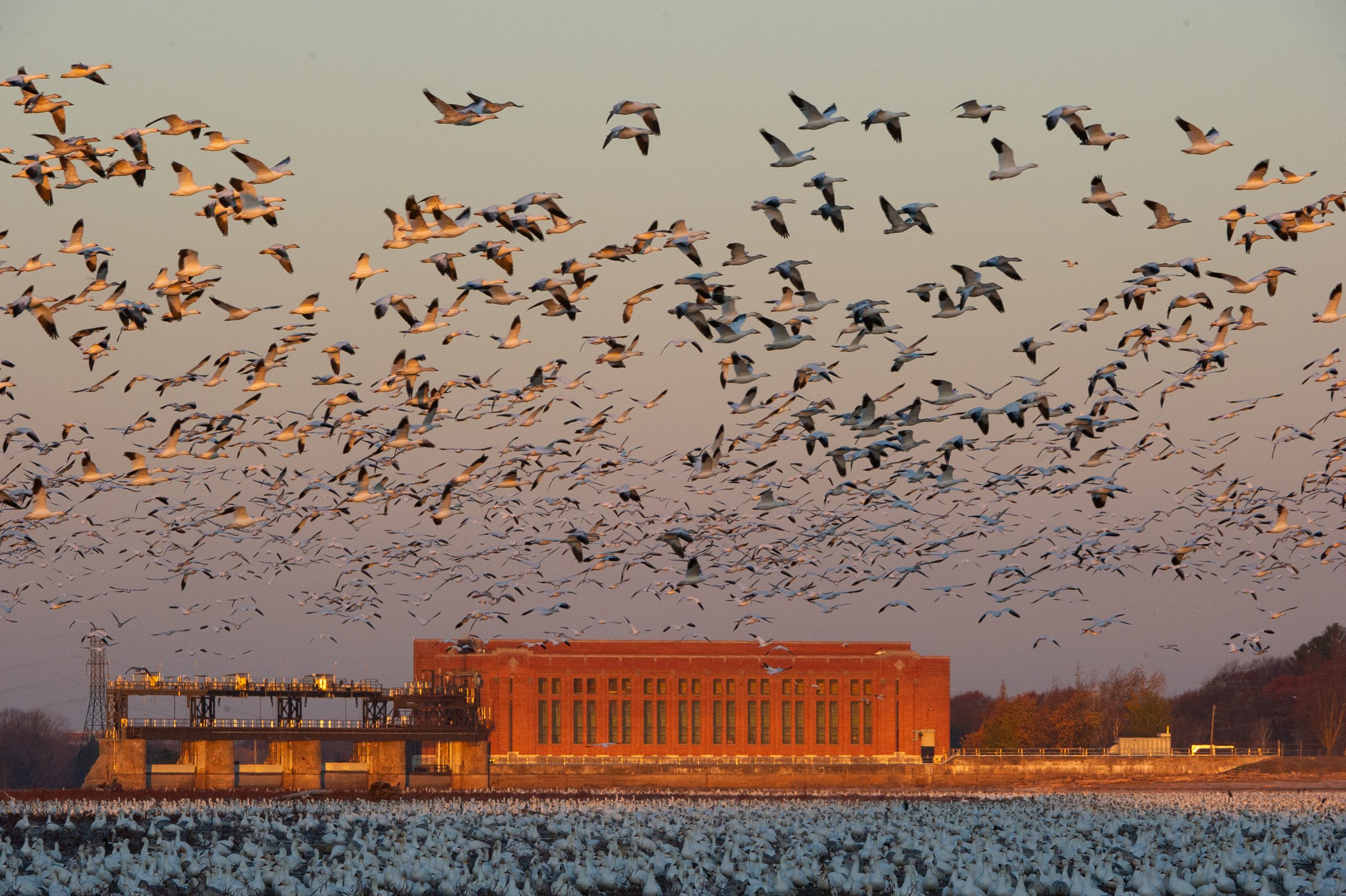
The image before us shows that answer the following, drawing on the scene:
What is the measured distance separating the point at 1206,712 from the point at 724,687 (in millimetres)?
64760

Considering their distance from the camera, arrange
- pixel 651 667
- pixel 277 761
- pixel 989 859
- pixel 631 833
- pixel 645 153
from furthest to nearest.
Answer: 1. pixel 651 667
2. pixel 277 761
3. pixel 631 833
4. pixel 989 859
5. pixel 645 153

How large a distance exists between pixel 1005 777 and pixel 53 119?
80845 millimetres

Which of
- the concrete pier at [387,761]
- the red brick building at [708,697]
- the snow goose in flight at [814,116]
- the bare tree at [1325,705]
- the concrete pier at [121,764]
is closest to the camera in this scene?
the snow goose in flight at [814,116]

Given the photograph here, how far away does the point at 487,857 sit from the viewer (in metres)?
32.4

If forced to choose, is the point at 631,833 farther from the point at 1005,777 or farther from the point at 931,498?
the point at 1005,777

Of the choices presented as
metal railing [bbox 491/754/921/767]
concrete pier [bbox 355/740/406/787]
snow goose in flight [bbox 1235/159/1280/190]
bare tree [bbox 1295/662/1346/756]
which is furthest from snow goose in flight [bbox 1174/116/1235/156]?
bare tree [bbox 1295/662/1346/756]

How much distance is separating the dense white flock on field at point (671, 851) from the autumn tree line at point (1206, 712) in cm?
6826

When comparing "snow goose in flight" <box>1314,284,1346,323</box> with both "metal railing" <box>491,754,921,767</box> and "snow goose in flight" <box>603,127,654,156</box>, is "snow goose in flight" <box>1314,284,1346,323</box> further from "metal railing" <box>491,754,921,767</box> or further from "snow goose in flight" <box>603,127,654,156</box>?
"metal railing" <box>491,754,921,767</box>

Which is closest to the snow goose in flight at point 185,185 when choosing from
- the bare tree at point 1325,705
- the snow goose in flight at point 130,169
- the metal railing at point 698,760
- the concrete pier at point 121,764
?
the snow goose in flight at point 130,169

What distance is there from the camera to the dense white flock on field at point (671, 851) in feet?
88.3

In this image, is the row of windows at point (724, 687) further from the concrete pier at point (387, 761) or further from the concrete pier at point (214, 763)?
the concrete pier at point (214, 763)

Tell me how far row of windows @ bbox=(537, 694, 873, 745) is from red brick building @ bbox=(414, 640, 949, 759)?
0.24ft

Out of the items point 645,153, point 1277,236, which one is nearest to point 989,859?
point 1277,236

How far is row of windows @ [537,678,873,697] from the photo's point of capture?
10475 centimetres
